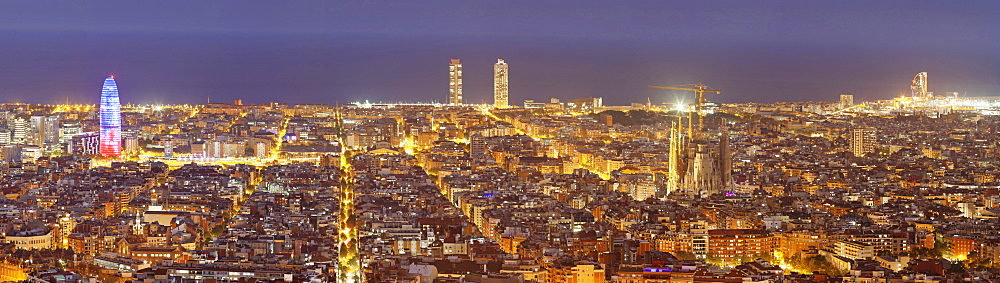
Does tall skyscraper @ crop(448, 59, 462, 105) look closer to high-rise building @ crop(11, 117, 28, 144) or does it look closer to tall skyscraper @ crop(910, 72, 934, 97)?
tall skyscraper @ crop(910, 72, 934, 97)

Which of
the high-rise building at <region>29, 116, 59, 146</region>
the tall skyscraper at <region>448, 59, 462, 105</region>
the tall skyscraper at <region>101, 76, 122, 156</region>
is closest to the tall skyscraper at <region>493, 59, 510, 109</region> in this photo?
the tall skyscraper at <region>448, 59, 462, 105</region>

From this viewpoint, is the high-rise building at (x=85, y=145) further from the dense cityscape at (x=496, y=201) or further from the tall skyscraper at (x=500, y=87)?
the tall skyscraper at (x=500, y=87)

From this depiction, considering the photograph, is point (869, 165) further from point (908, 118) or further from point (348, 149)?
point (908, 118)

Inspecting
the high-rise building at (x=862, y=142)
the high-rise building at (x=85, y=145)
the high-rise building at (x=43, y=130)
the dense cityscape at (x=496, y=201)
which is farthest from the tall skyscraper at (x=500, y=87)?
the high-rise building at (x=85, y=145)

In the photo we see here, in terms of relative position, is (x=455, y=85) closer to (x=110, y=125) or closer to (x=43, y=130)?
(x=43, y=130)

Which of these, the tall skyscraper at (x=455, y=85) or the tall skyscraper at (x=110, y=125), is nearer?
the tall skyscraper at (x=110, y=125)

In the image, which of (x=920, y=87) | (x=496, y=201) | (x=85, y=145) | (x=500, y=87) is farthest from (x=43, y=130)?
(x=920, y=87)
